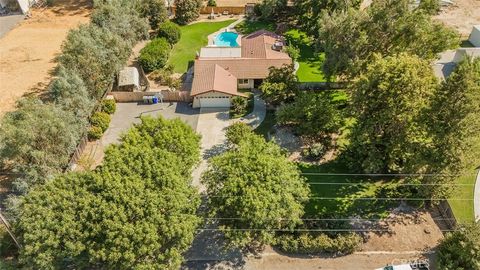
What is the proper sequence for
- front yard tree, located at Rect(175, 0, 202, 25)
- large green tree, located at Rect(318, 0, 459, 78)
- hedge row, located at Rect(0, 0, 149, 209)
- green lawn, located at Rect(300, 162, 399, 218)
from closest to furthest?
hedge row, located at Rect(0, 0, 149, 209) < green lawn, located at Rect(300, 162, 399, 218) < large green tree, located at Rect(318, 0, 459, 78) < front yard tree, located at Rect(175, 0, 202, 25)

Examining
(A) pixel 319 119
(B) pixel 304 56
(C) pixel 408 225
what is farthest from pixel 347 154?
(B) pixel 304 56

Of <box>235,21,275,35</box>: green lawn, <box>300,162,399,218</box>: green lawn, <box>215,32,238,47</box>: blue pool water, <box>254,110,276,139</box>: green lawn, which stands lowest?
<box>300,162,399,218</box>: green lawn

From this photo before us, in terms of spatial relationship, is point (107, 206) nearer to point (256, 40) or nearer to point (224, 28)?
point (256, 40)

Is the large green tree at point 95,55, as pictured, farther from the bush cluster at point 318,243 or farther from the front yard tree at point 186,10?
the bush cluster at point 318,243

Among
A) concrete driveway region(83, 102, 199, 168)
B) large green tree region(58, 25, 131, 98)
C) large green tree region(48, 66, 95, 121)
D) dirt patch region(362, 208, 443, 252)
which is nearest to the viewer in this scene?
dirt patch region(362, 208, 443, 252)

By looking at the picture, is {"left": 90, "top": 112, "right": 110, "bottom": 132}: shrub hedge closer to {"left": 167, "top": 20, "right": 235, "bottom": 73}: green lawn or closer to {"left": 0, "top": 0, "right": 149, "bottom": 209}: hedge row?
{"left": 0, "top": 0, "right": 149, "bottom": 209}: hedge row

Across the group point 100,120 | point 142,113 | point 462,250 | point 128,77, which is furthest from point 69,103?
point 462,250

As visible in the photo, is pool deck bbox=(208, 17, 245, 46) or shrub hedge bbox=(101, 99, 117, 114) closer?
shrub hedge bbox=(101, 99, 117, 114)

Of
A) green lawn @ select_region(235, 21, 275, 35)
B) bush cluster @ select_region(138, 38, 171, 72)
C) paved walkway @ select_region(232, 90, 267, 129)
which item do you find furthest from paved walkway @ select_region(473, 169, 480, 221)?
bush cluster @ select_region(138, 38, 171, 72)
